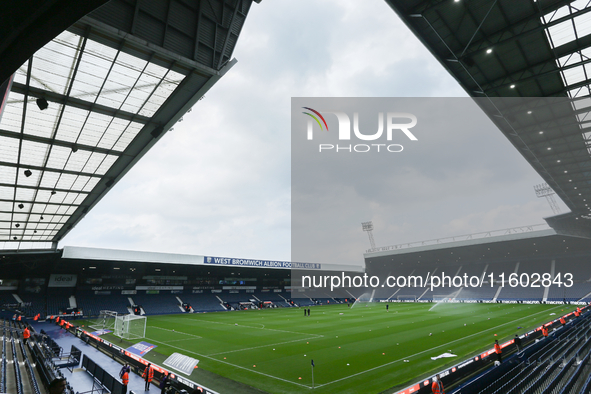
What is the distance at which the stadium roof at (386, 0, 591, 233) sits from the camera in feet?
40.3

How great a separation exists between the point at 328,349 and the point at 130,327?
64.2 ft

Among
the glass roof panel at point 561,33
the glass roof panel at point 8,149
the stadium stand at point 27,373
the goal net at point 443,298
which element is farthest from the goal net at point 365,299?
the glass roof panel at point 8,149

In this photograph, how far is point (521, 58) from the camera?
14.9m

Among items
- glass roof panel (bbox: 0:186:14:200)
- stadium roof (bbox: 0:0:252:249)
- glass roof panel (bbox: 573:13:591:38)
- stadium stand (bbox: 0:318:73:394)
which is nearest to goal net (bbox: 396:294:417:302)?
glass roof panel (bbox: 573:13:591:38)

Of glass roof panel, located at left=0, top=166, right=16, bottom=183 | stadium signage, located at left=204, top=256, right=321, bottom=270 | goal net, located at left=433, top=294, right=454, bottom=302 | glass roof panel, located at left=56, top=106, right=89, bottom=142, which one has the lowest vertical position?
goal net, located at left=433, top=294, right=454, bottom=302

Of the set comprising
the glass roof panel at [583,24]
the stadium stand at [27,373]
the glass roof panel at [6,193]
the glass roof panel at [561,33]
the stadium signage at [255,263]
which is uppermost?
the glass roof panel at [561,33]

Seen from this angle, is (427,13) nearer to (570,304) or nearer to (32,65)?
(32,65)

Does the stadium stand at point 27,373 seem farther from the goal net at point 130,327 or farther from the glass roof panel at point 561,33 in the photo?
the glass roof panel at point 561,33

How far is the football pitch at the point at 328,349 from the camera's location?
16234mm

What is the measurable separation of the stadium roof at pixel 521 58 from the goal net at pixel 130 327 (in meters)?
30.5

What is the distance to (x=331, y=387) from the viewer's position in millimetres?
15219

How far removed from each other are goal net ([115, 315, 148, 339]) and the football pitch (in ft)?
3.59

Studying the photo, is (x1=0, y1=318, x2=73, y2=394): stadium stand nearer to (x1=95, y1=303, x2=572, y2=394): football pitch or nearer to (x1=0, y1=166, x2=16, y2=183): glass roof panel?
(x1=95, y1=303, x2=572, y2=394): football pitch

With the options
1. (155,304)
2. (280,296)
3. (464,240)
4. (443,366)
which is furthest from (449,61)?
(280,296)
